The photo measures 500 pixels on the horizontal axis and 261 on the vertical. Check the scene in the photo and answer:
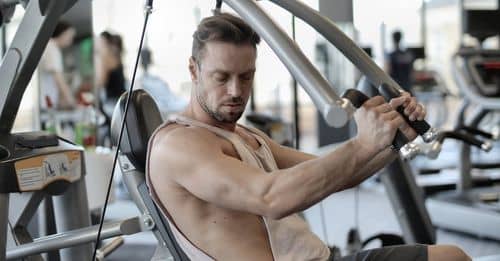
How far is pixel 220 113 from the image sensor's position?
164cm

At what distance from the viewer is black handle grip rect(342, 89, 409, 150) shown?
131 centimetres

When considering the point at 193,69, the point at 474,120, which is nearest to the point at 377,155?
the point at 193,69

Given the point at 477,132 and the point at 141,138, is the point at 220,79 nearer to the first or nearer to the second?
the point at 141,138

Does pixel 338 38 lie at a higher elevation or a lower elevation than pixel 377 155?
higher

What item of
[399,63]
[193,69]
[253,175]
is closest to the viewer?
[253,175]

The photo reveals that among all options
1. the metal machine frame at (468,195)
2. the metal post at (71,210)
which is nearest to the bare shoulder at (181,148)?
the metal post at (71,210)

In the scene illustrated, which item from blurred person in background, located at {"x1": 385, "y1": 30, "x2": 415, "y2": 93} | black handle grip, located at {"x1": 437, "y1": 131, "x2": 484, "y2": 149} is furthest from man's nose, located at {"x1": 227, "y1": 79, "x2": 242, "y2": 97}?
blurred person in background, located at {"x1": 385, "y1": 30, "x2": 415, "y2": 93}

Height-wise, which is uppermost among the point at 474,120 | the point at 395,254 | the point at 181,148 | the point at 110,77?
the point at 181,148

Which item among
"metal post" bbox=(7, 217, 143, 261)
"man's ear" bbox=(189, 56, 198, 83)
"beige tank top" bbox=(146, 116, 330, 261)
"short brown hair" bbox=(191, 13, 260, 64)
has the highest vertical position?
"short brown hair" bbox=(191, 13, 260, 64)

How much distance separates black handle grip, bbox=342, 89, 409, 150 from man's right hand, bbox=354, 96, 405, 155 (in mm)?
11

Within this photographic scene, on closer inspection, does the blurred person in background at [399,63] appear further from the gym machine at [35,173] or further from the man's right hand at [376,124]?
the man's right hand at [376,124]

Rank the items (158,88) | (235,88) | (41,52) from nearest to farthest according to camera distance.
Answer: (235,88) → (41,52) → (158,88)

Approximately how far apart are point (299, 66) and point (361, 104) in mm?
183

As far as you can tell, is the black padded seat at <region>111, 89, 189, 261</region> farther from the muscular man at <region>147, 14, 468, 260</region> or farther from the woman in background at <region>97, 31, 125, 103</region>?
the woman in background at <region>97, 31, 125, 103</region>
